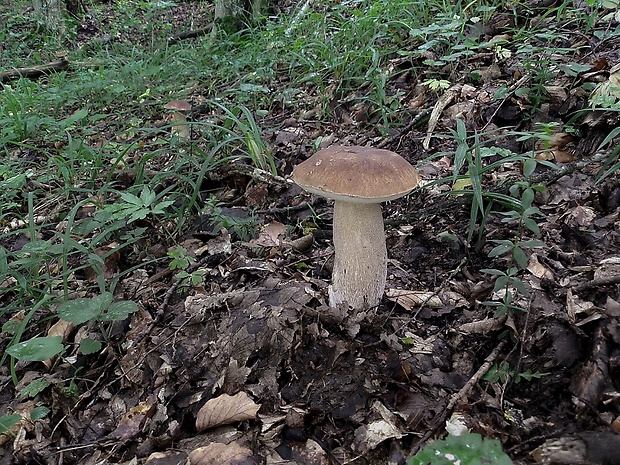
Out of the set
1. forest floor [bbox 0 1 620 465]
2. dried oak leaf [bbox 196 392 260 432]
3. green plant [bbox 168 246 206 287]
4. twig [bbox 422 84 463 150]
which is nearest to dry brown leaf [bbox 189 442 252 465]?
forest floor [bbox 0 1 620 465]

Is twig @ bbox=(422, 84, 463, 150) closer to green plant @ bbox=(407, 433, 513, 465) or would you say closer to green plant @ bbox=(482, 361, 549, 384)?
green plant @ bbox=(482, 361, 549, 384)

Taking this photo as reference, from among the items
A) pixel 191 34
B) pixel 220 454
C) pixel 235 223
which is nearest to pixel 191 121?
pixel 235 223

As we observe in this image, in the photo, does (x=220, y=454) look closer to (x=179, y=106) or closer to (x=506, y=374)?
(x=506, y=374)

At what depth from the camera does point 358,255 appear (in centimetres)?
215

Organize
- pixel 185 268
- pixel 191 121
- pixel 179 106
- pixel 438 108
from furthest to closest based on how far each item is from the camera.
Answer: pixel 179 106 → pixel 191 121 → pixel 438 108 → pixel 185 268

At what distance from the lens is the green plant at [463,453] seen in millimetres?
1210

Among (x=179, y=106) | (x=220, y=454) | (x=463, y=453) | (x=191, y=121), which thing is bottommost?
(x=220, y=454)

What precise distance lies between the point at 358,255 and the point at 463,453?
1.07 m

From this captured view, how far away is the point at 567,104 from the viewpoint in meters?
3.22

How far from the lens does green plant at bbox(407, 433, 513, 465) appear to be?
1.21 meters

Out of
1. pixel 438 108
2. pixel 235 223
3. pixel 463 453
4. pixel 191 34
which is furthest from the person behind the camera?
pixel 191 34

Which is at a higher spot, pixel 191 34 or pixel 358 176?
pixel 191 34

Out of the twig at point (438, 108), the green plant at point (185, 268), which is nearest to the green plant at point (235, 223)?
the green plant at point (185, 268)

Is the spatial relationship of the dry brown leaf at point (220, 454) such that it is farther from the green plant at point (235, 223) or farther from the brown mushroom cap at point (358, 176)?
the green plant at point (235, 223)
